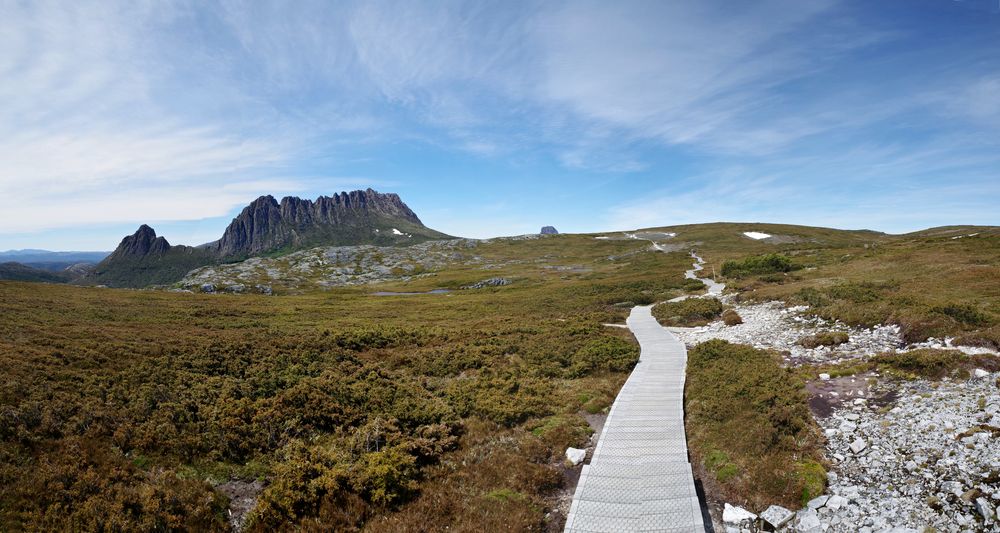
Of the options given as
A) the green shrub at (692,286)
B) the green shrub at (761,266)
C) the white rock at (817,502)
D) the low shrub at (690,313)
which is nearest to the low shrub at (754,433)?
the white rock at (817,502)

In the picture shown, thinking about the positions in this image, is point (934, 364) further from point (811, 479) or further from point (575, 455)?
point (575, 455)

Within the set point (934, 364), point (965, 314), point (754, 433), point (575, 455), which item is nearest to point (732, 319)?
point (965, 314)

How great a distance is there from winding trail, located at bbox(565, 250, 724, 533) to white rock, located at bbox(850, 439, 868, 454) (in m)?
4.60

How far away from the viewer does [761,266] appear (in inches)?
2539

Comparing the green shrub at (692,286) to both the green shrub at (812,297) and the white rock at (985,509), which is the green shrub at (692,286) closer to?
the green shrub at (812,297)

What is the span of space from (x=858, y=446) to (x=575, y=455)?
8.27 m

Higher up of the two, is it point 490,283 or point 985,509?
point 985,509

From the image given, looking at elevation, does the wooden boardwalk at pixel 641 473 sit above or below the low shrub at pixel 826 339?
below

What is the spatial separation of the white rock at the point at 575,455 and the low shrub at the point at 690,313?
26075 mm

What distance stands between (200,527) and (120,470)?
3783mm

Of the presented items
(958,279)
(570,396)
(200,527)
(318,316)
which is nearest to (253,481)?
(200,527)

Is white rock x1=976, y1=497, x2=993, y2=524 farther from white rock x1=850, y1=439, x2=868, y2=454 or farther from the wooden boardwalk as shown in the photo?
the wooden boardwalk

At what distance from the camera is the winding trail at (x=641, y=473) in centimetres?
1000

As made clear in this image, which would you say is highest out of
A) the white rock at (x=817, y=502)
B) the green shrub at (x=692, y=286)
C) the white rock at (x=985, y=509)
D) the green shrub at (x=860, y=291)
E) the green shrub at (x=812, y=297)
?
the green shrub at (x=860, y=291)
